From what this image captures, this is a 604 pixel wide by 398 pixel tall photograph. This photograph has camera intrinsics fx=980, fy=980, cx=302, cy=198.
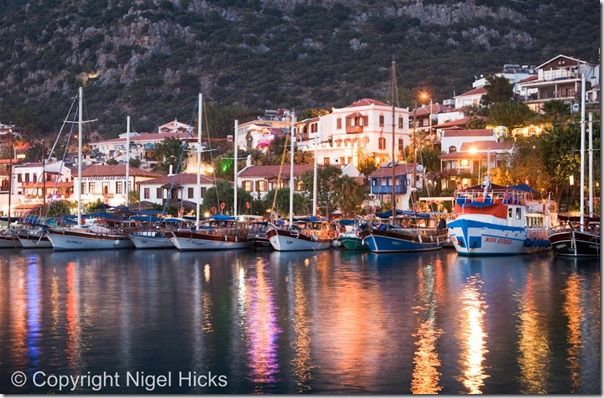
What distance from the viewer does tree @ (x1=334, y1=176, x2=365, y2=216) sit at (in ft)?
171

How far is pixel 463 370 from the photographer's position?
1580 cm

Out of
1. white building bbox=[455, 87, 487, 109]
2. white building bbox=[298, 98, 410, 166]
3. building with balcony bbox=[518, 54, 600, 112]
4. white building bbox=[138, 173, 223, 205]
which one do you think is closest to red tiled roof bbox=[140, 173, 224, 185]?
white building bbox=[138, 173, 223, 205]

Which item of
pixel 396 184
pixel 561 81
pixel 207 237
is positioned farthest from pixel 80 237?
pixel 561 81

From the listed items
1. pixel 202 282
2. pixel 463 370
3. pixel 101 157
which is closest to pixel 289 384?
pixel 463 370

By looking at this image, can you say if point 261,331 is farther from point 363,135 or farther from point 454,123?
point 454,123

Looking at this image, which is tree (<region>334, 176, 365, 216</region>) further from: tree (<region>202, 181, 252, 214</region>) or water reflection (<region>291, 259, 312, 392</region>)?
water reflection (<region>291, 259, 312, 392</region>)

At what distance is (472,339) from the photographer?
61.6 ft

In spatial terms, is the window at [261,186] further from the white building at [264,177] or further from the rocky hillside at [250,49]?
the rocky hillside at [250,49]

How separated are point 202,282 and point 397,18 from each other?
9958 cm

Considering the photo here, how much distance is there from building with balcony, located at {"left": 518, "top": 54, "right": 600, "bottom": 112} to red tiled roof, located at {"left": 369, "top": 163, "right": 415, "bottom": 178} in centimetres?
1432

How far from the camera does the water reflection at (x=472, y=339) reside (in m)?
15.2

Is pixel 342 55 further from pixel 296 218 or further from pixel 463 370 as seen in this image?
pixel 463 370

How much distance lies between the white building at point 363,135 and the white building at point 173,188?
8.06m

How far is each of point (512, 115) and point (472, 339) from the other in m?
45.2
